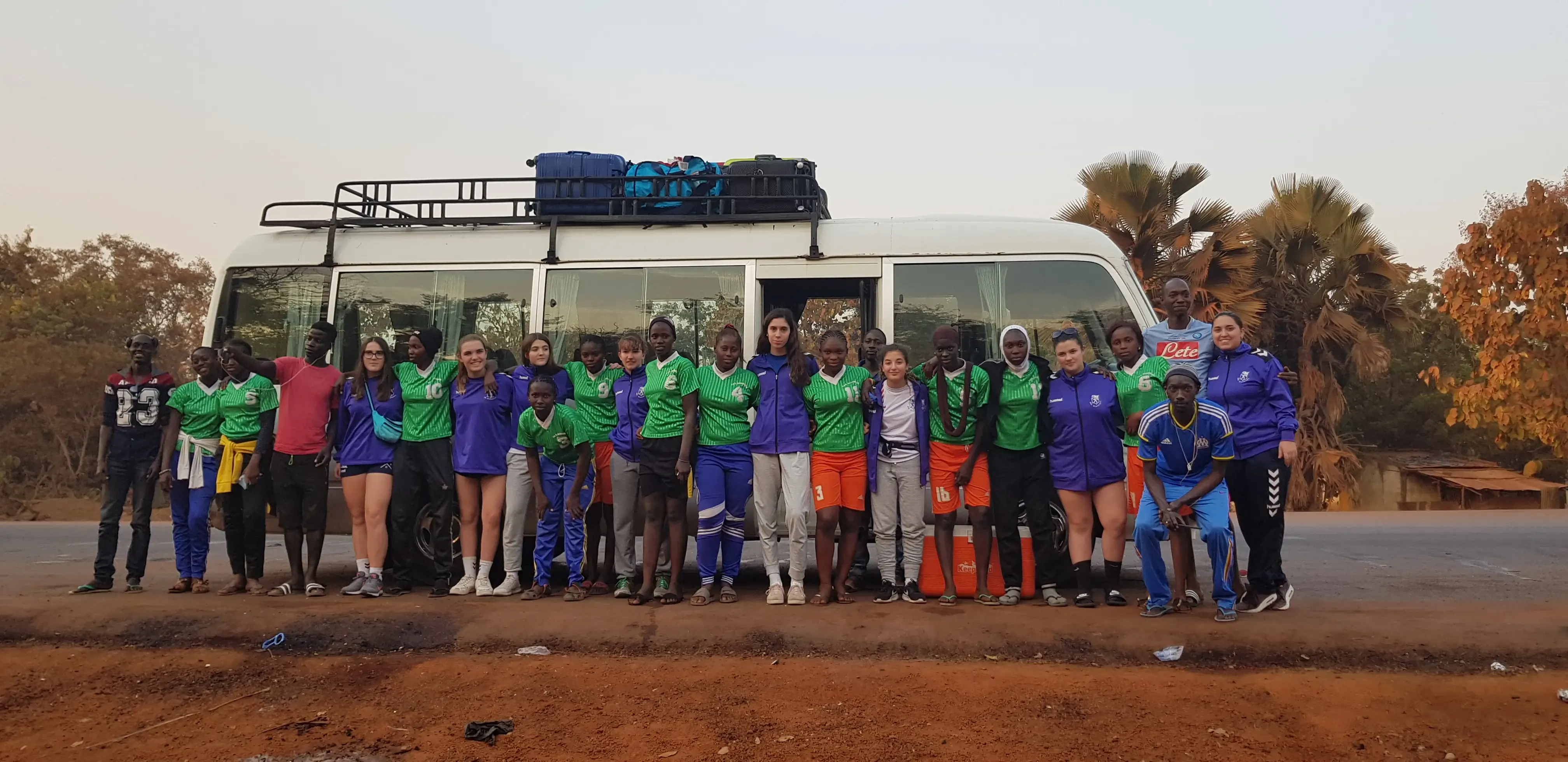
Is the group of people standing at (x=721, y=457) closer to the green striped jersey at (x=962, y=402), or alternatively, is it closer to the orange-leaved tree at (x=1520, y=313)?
the green striped jersey at (x=962, y=402)

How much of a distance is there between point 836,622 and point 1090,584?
1720mm

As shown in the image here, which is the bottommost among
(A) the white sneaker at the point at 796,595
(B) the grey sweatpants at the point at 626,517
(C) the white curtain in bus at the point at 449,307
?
(A) the white sneaker at the point at 796,595

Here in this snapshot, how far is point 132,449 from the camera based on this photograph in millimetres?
7000

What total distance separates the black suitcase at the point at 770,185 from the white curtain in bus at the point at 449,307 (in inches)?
86.2

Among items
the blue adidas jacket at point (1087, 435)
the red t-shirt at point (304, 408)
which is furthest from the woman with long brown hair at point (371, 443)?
the blue adidas jacket at point (1087, 435)

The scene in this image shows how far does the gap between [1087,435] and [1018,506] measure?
2.12 feet

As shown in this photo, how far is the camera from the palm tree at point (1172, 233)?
1614cm

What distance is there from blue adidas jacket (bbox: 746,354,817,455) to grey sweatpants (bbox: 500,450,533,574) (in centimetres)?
161

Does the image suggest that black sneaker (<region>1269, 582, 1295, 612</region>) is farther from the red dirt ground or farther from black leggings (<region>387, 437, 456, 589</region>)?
black leggings (<region>387, 437, 456, 589</region>)

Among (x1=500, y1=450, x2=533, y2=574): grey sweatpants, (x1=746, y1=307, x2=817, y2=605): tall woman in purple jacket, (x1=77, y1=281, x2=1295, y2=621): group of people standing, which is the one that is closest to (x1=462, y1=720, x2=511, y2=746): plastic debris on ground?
(x1=77, y1=281, x2=1295, y2=621): group of people standing

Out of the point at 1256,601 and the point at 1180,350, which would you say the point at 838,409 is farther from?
the point at 1256,601

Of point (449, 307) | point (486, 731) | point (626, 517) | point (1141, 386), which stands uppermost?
point (449, 307)

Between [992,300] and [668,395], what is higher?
[992,300]

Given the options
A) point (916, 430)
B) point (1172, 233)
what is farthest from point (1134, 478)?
point (1172, 233)
